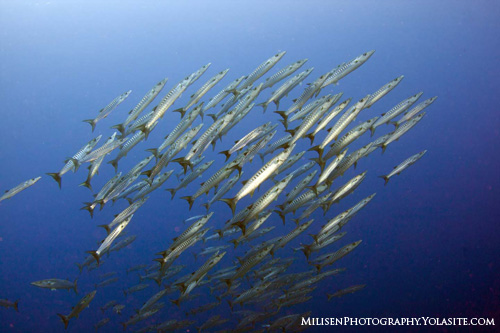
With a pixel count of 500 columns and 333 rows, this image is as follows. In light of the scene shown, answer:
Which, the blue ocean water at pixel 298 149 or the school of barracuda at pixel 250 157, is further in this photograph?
the blue ocean water at pixel 298 149

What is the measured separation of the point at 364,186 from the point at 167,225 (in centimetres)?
1007

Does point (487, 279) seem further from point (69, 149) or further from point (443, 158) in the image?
point (69, 149)

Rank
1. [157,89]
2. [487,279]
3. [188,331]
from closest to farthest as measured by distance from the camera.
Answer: [157,89], [188,331], [487,279]

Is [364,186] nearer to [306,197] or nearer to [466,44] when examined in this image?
[466,44]

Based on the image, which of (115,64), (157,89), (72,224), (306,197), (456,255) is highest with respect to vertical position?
(115,64)

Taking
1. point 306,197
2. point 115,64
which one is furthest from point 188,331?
point 115,64

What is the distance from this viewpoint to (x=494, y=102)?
19906mm

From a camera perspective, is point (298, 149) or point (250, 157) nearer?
point (250, 157)

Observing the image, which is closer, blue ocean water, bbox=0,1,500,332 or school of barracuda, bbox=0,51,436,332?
school of barracuda, bbox=0,51,436,332

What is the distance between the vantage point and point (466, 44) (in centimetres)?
2028

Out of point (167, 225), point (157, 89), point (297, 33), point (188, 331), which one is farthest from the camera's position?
point (297, 33)

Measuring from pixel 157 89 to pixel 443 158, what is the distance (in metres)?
19.7

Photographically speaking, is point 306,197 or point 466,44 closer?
point 306,197

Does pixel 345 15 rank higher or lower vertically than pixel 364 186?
higher
